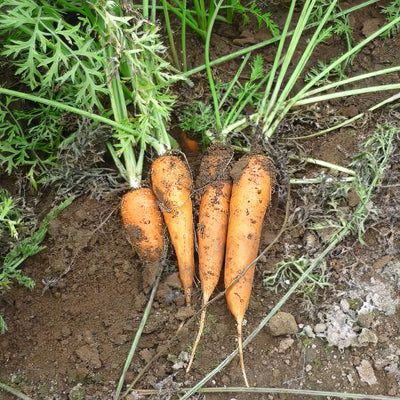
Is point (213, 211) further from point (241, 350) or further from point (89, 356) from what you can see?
point (89, 356)

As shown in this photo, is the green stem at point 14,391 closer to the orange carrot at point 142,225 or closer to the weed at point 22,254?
the weed at point 22,254

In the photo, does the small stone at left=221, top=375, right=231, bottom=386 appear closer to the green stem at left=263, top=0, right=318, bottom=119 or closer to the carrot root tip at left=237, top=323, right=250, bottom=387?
the carrot root tip at left=237, top=323, right=250, bottom=387

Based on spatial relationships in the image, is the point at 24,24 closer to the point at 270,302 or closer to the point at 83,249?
the point at 83,249

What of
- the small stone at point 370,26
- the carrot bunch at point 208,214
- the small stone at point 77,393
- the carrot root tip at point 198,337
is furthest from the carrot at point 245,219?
the small stone at point 370,26

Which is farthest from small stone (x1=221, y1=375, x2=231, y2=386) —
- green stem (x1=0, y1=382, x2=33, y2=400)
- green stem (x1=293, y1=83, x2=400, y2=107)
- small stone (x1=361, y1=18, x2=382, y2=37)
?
small stone (x1=361, y1=18, x2=382, y2=37)

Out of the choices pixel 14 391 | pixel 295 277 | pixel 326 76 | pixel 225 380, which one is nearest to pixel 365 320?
pixel 295 277

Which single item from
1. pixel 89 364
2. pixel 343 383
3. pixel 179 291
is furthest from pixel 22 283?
pixel 343 383
